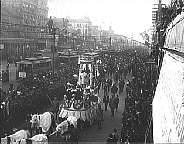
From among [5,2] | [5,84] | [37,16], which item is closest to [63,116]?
[5,84]

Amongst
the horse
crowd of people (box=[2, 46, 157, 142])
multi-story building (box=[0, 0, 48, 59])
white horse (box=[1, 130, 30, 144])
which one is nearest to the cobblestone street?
crowd of people (box=[2, 46, 157, 142])

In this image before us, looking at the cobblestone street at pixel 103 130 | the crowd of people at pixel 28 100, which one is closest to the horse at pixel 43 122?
the crowd of people at pixel 28 100

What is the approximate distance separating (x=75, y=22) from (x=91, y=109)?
355 ft

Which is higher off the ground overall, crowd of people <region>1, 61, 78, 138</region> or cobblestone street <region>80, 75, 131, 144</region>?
crowd of people <region>1, 61, 78, 138</region>

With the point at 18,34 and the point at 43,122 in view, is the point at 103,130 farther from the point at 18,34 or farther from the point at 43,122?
the point at 18,34

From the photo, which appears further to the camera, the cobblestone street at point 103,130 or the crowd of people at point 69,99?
the cobblestone street at point 103,130

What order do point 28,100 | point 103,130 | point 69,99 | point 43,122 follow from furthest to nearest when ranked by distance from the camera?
point 69,99
point 28,100
point 103,130
point 43,122

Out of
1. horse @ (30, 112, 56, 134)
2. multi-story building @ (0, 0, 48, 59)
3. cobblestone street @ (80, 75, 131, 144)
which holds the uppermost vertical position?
multi-story building @ (0, 0, 48, 59)

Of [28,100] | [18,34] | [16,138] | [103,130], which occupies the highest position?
[18,34]

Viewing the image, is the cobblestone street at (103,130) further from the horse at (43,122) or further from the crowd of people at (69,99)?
the horse at (43,122)

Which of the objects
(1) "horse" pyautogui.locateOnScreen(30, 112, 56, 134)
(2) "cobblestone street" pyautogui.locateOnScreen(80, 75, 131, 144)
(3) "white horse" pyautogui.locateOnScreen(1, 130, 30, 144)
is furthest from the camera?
(2) "cobblestone street" pyautogui.locateOnScreen(80, 75, 131, 144)

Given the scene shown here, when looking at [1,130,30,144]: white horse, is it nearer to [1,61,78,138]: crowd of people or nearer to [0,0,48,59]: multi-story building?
[1,61,78,138]: crowd of people

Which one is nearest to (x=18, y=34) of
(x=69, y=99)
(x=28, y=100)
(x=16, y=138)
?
(x=69, y=99)

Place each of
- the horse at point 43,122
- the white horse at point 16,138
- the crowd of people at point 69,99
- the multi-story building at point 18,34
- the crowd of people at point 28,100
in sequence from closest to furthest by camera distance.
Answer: the white horse at point 16,138 → the crowd of people at point 69,99 → the horse at point 43,122 → the crowd of people at point 28,100 → the multi-story building at point 18,34
